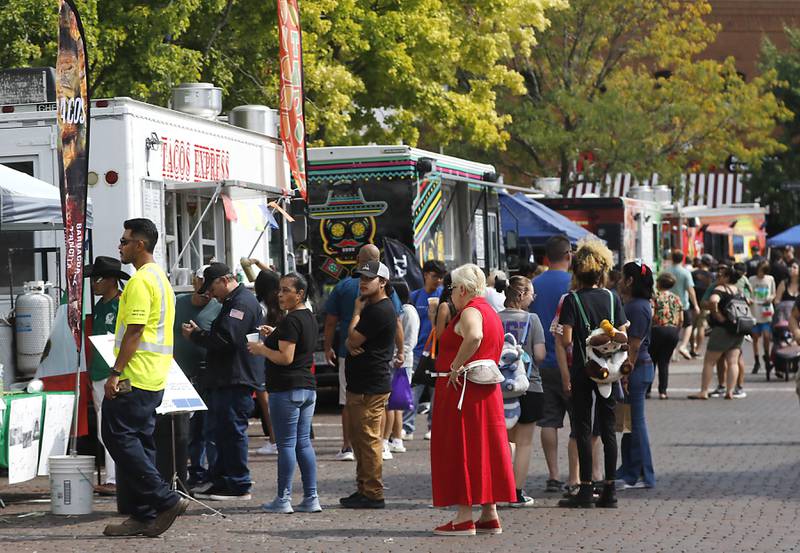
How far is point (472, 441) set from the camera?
9.10 metres

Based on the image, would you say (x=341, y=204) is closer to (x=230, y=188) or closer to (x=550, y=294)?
(x=230, y=188)

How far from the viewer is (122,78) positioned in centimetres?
2095

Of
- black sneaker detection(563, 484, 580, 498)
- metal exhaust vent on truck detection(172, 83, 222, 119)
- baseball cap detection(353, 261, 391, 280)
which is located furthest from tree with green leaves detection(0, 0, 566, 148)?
black sneaker detection(563, 484, 580, 498)

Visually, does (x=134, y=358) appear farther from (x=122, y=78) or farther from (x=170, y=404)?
(x=122, y=78)

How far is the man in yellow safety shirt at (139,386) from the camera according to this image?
29.5 ft

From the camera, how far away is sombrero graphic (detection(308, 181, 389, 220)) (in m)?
17.3

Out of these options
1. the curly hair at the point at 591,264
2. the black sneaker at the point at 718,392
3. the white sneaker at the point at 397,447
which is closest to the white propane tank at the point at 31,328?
the white sneaker at the point at 397,447

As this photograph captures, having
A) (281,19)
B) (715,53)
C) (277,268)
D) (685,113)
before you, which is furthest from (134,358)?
(715,53)

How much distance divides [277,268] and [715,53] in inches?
1763

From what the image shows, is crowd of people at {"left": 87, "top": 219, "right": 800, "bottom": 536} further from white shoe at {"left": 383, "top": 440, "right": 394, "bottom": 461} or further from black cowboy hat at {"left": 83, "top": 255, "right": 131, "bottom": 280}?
white shoe at {"left": 383, "top": 440, "right": 394, "bottom": 461}

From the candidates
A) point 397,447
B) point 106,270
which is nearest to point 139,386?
point 106,270

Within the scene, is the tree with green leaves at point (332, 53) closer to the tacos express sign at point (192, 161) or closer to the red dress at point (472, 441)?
the tacos express sign at point (192, 161)

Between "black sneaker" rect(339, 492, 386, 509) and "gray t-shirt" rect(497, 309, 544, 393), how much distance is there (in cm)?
136

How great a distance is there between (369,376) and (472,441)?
1.28m
